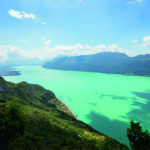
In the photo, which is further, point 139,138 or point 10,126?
point 139,138

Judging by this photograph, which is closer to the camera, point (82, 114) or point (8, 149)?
point (8, 149)

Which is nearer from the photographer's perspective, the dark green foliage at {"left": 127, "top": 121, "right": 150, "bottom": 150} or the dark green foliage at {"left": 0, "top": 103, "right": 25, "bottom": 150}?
the dark green foliage at {"left": 0, "top": 103, "right": 25, "bottom": 150}

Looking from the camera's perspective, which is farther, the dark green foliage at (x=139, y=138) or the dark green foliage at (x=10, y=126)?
the dark green foliage at (x=139, y=138)

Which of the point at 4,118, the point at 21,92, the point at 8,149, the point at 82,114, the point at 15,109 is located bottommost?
the point at 82,114

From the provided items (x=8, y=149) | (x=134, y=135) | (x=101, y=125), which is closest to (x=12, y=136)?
(x=8, y=149)

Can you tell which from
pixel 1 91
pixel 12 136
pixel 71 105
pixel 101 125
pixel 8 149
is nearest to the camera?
pixel 8 149

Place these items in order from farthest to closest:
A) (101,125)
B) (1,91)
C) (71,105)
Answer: (71,105) → (1,91) → (101,125)

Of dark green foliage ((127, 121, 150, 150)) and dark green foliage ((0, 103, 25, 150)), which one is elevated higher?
dark green foliage ((0, 103, 25, 150))

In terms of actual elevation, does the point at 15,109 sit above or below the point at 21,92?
above

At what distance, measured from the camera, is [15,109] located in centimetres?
1708

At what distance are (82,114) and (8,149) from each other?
2119 inches

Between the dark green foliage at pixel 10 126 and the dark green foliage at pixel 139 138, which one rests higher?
the dark green foliage at pixel 10 126

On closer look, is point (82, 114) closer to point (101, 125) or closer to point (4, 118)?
point (101, 125)

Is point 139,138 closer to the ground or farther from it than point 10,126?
closer to the ground
